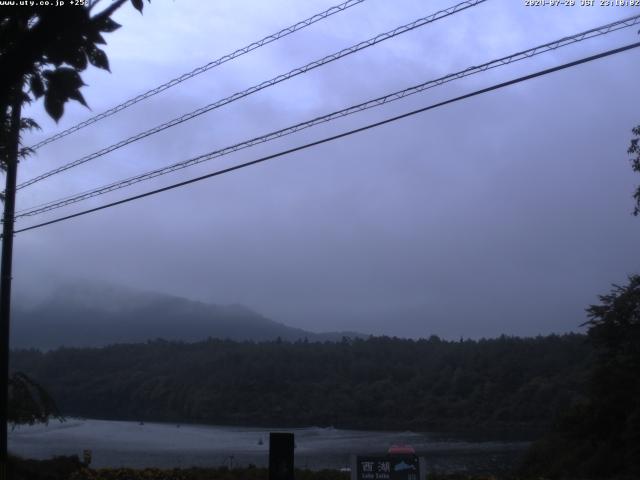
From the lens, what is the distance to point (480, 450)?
41.6 meters

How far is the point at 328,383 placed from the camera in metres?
76.4

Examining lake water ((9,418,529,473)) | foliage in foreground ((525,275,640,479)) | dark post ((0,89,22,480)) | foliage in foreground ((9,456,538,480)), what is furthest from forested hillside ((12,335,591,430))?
dark post ((0,89,22,480))

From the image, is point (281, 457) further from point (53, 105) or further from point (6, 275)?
point (6, 275)

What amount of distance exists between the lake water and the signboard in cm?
1644

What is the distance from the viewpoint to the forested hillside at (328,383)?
62250 mm

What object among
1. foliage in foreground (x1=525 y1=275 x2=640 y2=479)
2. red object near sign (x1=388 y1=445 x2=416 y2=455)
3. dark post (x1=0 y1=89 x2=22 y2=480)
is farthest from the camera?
foliage in foreground (x1=525 y1=275 x2=640 y2=479)

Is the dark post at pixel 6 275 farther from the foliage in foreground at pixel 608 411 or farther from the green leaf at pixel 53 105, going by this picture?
the foliage in foreground at pixel 608 411

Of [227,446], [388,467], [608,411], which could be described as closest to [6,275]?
[388,467]

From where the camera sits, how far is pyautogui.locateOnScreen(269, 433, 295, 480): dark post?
10516mm

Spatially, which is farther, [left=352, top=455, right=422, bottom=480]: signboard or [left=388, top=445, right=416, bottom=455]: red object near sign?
[left=388, top=445, right=416, bottom=455]: red object near sign

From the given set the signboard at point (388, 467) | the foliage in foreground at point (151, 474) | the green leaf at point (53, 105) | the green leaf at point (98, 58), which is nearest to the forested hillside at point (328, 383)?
the foliage in foreground at point (151, 474)

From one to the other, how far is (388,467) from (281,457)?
2.91 metres

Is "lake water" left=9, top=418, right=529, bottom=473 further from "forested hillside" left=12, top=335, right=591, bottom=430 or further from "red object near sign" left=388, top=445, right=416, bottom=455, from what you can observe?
"red object near sign" left=388, top=445, right=416, bottom=455

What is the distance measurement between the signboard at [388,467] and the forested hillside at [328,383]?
45.7 metres
